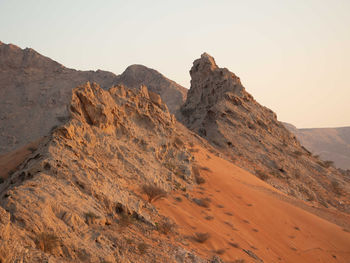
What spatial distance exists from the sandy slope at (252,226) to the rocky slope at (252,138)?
246 inches

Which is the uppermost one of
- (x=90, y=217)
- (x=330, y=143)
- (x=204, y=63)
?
(x=330, y=143)

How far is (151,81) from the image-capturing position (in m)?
54.8

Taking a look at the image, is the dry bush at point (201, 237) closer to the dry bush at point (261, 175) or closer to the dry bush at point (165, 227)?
the dry bush at point (165, 227)

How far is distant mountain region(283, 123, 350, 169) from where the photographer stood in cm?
8199

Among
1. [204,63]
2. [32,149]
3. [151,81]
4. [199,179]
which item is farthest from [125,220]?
[151,81]

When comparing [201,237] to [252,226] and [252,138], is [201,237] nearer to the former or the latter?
[252,226]

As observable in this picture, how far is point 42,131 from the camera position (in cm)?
3731

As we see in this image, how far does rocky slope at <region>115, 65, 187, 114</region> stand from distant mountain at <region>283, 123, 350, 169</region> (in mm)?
47322

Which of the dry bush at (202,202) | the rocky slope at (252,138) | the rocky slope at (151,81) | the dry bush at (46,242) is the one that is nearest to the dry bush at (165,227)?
the dry bush at (202,202)

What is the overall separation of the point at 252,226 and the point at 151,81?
4772 cm

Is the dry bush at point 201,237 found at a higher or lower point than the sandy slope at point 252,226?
lower

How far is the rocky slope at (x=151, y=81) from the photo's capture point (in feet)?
171

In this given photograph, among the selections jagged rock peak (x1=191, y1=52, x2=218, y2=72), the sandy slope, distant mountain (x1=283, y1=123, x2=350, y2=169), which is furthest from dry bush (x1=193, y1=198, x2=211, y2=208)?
distant mountain (x1=283, y1=123, x2=350, y2=169)

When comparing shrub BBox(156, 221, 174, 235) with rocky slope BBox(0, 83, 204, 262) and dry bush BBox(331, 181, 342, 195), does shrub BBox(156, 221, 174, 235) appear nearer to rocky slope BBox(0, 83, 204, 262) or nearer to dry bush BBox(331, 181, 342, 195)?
rocky slope BBox(0, 83, 204, 262)
